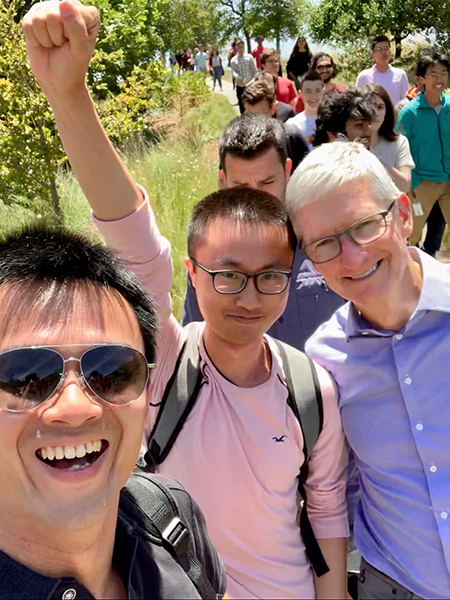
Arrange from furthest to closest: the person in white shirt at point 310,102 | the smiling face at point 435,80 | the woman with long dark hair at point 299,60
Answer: the woman with long dark hair at point 299,60 → the person in white shirt at point 310,102 → the smiling face at point 435,80

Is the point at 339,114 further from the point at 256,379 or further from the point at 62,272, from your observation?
the point at 62,272

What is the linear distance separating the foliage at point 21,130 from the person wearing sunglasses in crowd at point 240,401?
547 cm

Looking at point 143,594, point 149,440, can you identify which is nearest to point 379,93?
point 149,440

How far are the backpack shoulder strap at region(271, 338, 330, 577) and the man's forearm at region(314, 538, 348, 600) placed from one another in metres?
0.03

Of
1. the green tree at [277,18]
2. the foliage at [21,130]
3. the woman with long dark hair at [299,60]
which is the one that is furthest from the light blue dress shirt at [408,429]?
the green tree at [277,18]

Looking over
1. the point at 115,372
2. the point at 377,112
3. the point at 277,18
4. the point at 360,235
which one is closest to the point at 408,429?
the point at 360,235

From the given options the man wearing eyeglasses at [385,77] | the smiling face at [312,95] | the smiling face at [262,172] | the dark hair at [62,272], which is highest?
the dark hair at [62,272]

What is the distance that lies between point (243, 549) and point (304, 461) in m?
0.33

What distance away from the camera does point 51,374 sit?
1.08 meters

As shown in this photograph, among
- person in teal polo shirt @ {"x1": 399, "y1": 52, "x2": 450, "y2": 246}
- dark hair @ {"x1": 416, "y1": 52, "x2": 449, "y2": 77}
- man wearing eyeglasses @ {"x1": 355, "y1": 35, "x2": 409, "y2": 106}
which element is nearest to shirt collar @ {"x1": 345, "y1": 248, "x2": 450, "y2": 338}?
person in teal polo shirt @ {"x1": 399, "y1": 52, "x2": 450, "y2": 246}

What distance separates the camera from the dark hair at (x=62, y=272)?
1139mm

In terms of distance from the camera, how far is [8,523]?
3.56ft

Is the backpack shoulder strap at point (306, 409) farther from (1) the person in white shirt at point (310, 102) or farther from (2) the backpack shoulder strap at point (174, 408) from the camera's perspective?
(1) the person in white shirt at point (310, 102)

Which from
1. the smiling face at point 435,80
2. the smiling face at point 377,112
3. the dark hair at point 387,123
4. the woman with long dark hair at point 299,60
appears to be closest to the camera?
the smiling face at point 377,112
